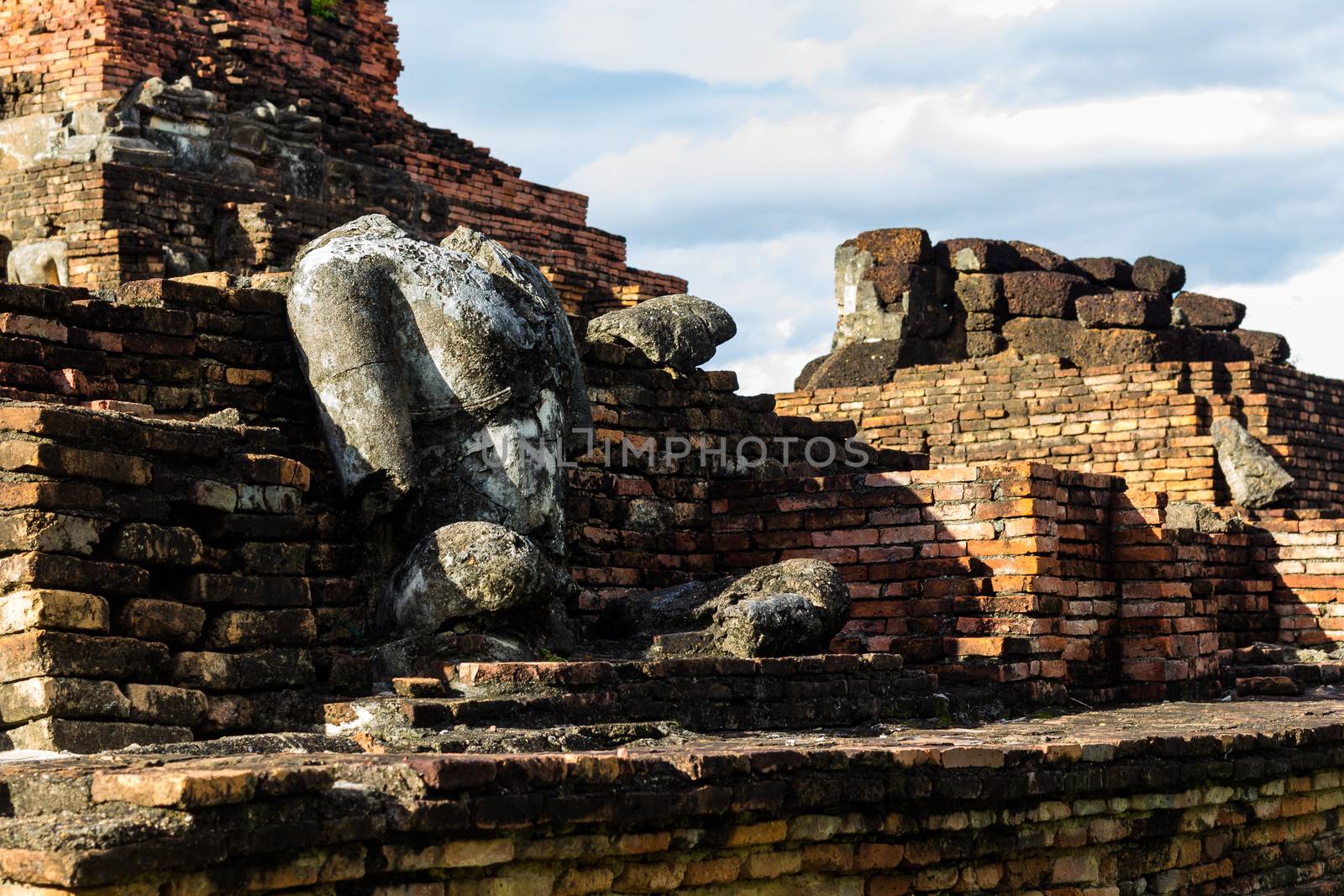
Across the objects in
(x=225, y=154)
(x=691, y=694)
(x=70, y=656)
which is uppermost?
(x=225, y=154)

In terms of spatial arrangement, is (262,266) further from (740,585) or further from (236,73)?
(740,585)

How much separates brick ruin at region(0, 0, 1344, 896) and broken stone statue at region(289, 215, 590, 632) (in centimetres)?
18

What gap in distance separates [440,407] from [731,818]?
2.25 metres

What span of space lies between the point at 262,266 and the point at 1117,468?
599cm

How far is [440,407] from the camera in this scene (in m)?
5.98

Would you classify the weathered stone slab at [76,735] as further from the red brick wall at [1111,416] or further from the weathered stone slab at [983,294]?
the weathered stone slab at [983,294]

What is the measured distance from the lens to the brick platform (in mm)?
3244

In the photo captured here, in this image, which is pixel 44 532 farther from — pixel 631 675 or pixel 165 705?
pixel 631 675

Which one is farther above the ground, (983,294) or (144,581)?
(983,294)

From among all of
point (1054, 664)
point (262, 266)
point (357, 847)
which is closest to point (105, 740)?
point (357, 847)

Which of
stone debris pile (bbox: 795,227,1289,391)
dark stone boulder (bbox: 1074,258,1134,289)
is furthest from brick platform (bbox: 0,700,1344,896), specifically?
dark stone boulder (bbox: 1074,258,1134,289)

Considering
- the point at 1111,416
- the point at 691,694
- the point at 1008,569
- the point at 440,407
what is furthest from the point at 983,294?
the point at 691,694

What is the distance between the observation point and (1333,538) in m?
10.3

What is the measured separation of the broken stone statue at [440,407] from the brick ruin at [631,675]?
179mm
